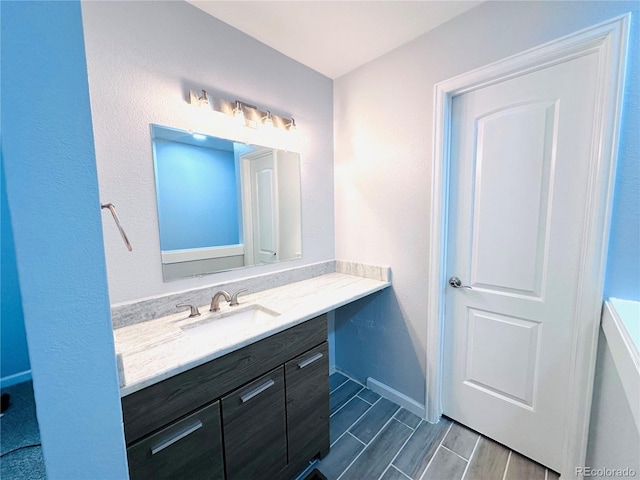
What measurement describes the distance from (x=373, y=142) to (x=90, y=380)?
1.80 metres

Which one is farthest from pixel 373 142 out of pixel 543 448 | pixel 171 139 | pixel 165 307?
pixel 543 448

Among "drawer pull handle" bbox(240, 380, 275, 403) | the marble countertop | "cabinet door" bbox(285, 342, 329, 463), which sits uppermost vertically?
the marble countertop

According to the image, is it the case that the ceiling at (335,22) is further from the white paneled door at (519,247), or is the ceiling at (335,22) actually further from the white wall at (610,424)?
the white wall at (610,424)

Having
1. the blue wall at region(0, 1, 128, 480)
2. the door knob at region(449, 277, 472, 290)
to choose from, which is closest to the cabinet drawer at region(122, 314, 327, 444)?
the blue wall at region(0, 1, 128, 480)

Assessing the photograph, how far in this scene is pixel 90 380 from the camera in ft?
1.91

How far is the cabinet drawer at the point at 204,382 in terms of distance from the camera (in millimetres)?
834

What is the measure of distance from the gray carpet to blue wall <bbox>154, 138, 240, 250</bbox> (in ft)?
2.49

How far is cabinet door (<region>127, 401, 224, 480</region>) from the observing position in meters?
0.86

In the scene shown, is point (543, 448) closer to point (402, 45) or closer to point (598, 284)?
point (598, 284)

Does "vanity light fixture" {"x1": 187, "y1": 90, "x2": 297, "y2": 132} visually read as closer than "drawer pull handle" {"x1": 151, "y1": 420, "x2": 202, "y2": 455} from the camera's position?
No

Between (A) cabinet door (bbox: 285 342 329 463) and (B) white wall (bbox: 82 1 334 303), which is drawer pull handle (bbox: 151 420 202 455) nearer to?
(A) cabinet door (bbox: 285 342 329 463)

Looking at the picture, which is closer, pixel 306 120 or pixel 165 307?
pixel 165 307

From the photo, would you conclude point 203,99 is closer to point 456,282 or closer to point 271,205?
point 271,205

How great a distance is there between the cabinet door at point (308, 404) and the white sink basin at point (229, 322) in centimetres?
28
